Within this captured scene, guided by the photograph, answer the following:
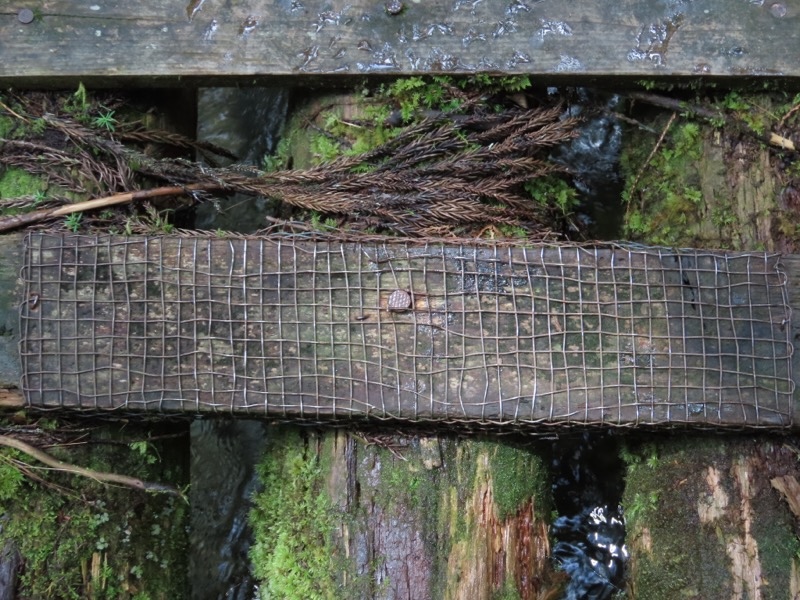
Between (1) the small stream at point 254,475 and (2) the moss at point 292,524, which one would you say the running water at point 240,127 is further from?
(2) the moss at point 292,524

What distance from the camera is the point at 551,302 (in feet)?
8.59

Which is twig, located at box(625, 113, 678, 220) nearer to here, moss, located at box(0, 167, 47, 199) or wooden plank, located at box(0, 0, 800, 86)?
wooden plank, located at box(0, 0, 800, 86)

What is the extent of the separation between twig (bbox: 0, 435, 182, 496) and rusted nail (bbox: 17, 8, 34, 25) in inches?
67.1

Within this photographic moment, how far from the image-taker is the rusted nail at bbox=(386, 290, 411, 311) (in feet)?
8.52

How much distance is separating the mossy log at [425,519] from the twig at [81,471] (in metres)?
0.61

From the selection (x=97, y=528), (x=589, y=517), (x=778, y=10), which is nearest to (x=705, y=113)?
(x=778, y=10)

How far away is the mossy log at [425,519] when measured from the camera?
8.45ft

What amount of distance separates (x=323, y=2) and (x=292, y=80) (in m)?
0.35

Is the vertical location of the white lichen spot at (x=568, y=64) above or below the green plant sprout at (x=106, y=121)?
above

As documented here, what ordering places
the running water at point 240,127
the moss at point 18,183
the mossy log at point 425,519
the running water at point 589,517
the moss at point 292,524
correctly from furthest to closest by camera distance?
the running water at point 240,127
the running water at point 589,517
the moss at point 18,183
the moss at point 292,524
the mossy log at point 425,519

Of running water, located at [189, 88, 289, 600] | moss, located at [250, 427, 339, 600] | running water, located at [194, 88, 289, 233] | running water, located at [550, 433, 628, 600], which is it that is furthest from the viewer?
running water, located at [194, 88, 289, 233]

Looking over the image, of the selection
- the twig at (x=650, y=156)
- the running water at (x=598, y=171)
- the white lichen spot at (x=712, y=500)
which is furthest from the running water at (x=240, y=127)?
the white lichen spot at (x=712, y=500)

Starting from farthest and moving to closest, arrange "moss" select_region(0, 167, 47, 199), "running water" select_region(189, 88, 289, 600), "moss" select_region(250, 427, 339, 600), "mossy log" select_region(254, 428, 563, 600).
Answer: "running water" select_region(189, 88, 289, 600)
"moss" select_region(0, 167, 47, 199)
"moss" select_region(250, 427, 339, 600)
"mossy log" select_region(254, 428, 563, 600)

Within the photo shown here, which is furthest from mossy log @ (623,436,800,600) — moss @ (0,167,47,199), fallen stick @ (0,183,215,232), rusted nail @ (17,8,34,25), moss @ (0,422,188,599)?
rusted nail @ (17,8,34,25)
